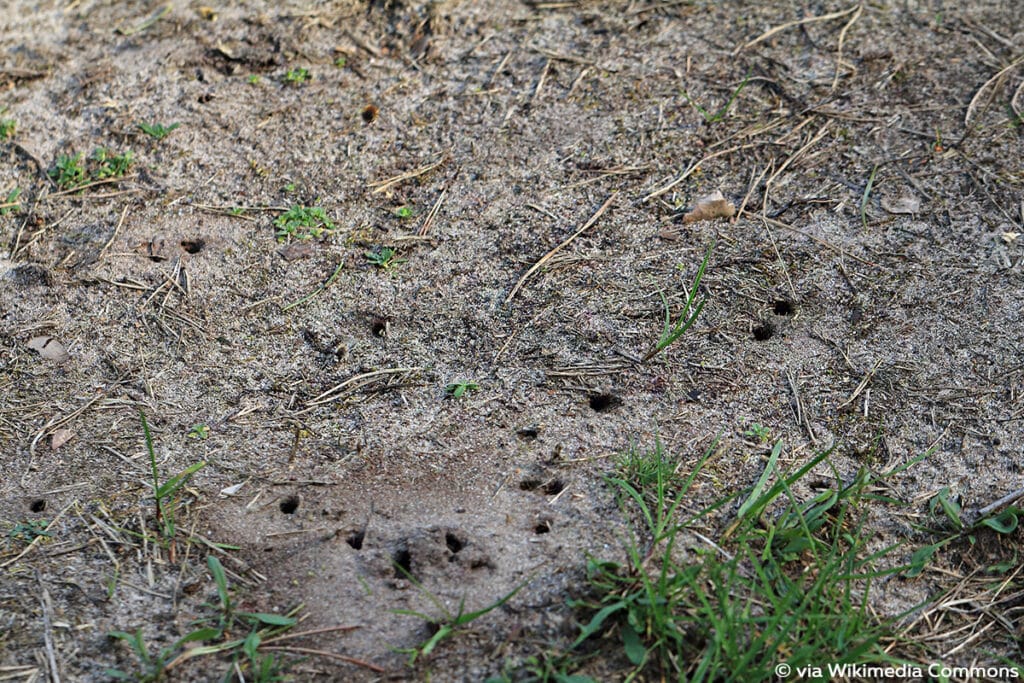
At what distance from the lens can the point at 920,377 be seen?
7.21 feet

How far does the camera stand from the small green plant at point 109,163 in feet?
9.05

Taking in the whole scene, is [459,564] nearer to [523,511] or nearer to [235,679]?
[523,511]

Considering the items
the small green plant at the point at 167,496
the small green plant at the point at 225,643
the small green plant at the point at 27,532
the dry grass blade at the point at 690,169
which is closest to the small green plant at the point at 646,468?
the small green plant at the point at 225,643

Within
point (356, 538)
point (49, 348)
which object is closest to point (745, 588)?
point (356, 538)

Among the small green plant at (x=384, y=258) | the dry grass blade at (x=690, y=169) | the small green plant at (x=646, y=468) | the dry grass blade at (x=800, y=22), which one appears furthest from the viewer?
the dry grass blade at (x=800, y=22)

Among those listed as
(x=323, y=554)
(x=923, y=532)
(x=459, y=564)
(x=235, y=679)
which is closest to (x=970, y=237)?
(x=923, y=532)

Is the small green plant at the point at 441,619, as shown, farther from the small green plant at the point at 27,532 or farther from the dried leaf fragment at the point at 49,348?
the dried leaf fragment at the point at 49,348

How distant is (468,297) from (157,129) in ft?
4.33

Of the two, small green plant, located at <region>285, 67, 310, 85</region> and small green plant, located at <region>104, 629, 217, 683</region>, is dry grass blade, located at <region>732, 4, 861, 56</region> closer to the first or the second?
small green plant, located at <region>285, 67, 310, 85</region>

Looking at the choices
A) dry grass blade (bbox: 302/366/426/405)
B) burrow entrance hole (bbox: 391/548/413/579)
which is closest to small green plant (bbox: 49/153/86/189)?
dry grass blade (bbox: 302/366/426/405)

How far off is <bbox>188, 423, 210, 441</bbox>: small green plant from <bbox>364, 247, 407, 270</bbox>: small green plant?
27.0 inches

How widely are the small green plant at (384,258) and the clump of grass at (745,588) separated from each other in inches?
38.7

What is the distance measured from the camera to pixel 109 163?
2.78m

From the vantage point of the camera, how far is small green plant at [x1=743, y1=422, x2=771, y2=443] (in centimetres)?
208
